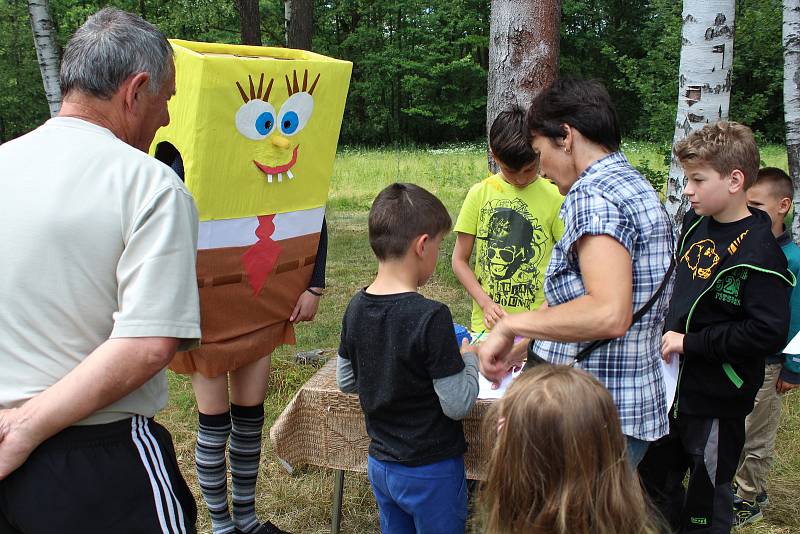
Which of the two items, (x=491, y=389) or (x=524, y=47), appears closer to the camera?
(x=491, y=389)

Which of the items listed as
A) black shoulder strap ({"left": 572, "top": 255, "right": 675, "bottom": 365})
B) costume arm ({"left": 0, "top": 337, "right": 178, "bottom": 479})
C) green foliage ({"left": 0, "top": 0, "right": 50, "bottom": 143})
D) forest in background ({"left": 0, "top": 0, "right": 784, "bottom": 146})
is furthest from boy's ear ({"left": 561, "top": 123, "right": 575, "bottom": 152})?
forest in background ({"left": 0, "top": 0, "right": 784, "bottom": 146})

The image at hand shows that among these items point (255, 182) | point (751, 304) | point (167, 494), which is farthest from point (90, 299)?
point (751, 304)

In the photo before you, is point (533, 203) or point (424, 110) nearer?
point (533, 203)

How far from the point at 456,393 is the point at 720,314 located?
38.1 inches

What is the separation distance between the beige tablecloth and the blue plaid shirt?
757mm

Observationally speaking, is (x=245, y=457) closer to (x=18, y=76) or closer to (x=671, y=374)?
(x=671, y=374)

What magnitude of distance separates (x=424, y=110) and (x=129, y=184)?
30.9m

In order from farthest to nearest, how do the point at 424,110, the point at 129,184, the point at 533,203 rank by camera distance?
the point at 424,110
the point at 533,203
the point at 129,184

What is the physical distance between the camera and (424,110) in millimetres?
31641

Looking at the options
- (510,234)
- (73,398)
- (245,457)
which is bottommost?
(245,457)

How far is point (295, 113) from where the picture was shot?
8.38ft

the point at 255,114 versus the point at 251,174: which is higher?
the point at 255,114

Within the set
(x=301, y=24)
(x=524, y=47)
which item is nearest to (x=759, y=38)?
(x=301, y=24)

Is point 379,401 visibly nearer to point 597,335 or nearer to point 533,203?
point 597,335
